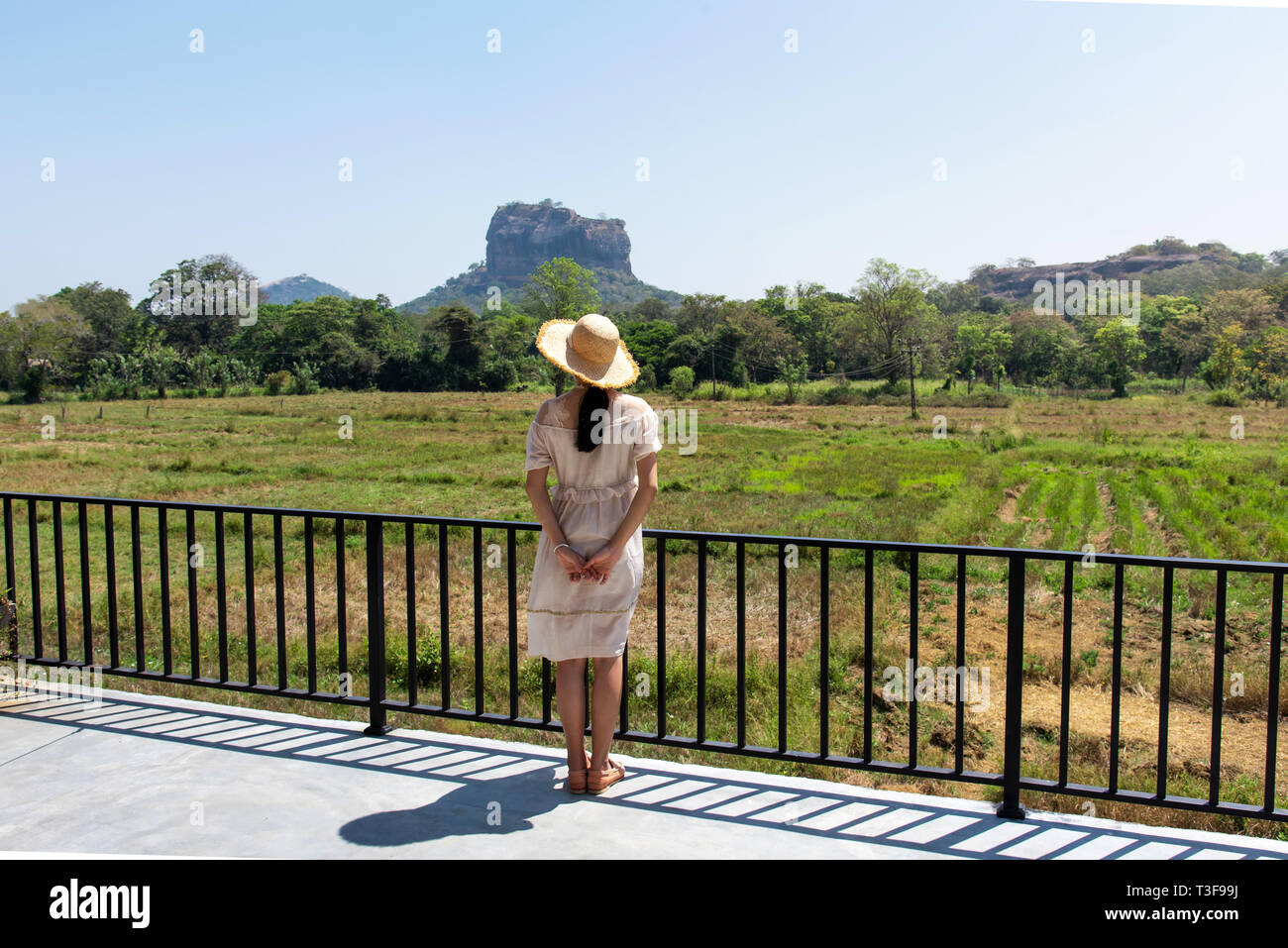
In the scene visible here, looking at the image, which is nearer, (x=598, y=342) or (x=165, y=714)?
(x=598, y=342)

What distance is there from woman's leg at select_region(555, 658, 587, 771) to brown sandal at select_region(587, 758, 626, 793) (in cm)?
5

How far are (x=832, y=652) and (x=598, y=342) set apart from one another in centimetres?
537

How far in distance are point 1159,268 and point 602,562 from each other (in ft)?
642

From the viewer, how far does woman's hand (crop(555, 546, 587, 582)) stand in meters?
2.89

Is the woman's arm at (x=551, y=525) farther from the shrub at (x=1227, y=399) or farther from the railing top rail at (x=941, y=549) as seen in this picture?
the shrub at (x=1227, y=399)

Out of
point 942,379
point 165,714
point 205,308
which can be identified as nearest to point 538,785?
point 165,714

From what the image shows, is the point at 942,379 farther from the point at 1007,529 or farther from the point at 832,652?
the point at 832,652

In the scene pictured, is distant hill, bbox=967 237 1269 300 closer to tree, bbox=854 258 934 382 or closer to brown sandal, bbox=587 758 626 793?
tree, bbox=854 258 934 382

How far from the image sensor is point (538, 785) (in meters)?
3.18

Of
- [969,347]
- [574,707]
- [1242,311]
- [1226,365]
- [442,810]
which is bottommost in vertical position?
[442,810]

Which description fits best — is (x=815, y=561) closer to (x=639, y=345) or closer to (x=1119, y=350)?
(x=639, y=345)

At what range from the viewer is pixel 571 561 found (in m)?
2.89

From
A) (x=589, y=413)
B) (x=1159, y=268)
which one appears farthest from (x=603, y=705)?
(x=1159, y=268)

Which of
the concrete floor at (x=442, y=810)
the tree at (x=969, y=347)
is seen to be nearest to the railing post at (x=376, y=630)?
the concrete floor at (x=442, y=810)
